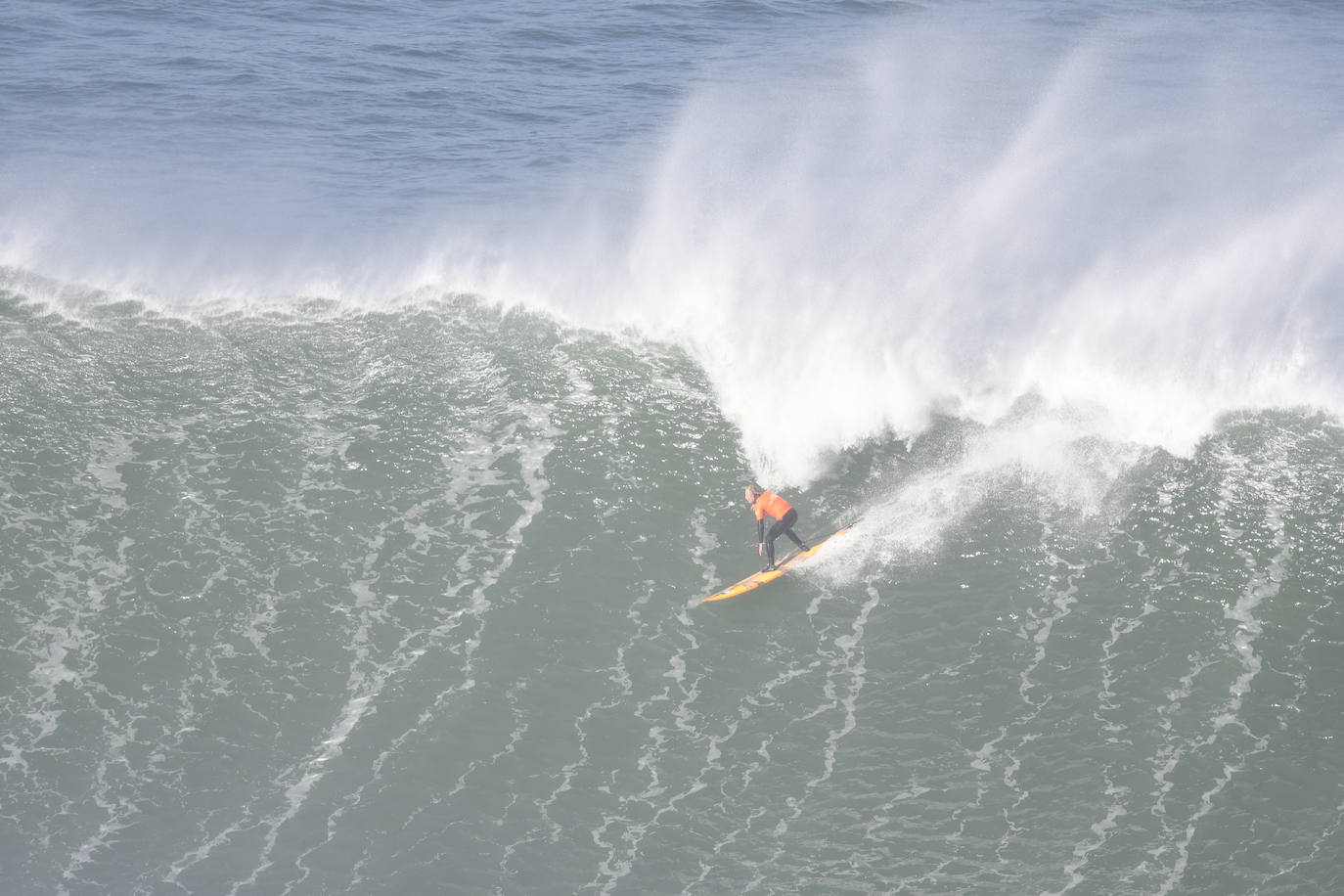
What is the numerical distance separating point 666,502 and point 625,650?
9.84 feet

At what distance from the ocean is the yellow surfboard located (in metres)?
0.17

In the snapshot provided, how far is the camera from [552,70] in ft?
116

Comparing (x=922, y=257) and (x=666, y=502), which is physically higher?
(x=922, y=257)

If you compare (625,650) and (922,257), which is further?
(922,257)

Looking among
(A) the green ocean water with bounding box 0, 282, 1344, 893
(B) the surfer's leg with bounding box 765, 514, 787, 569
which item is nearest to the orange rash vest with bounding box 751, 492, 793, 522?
(B) the surfer's leg with bounding box 765, 514, 787, 569

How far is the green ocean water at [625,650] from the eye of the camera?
1116 cm

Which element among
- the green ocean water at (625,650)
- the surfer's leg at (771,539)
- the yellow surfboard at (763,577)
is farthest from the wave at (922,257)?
the surfer's leg at (771,539)

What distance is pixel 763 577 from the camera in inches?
564

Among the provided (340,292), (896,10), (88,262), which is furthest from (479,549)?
(896,10)

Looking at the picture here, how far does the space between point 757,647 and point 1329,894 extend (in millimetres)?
5755

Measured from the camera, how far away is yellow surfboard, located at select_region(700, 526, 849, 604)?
46.6 feet

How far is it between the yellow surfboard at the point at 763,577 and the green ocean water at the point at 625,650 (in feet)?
0.49

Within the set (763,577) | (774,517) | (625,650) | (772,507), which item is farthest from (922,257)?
(625,650)

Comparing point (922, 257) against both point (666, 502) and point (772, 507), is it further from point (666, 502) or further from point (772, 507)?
point (772, 507)
